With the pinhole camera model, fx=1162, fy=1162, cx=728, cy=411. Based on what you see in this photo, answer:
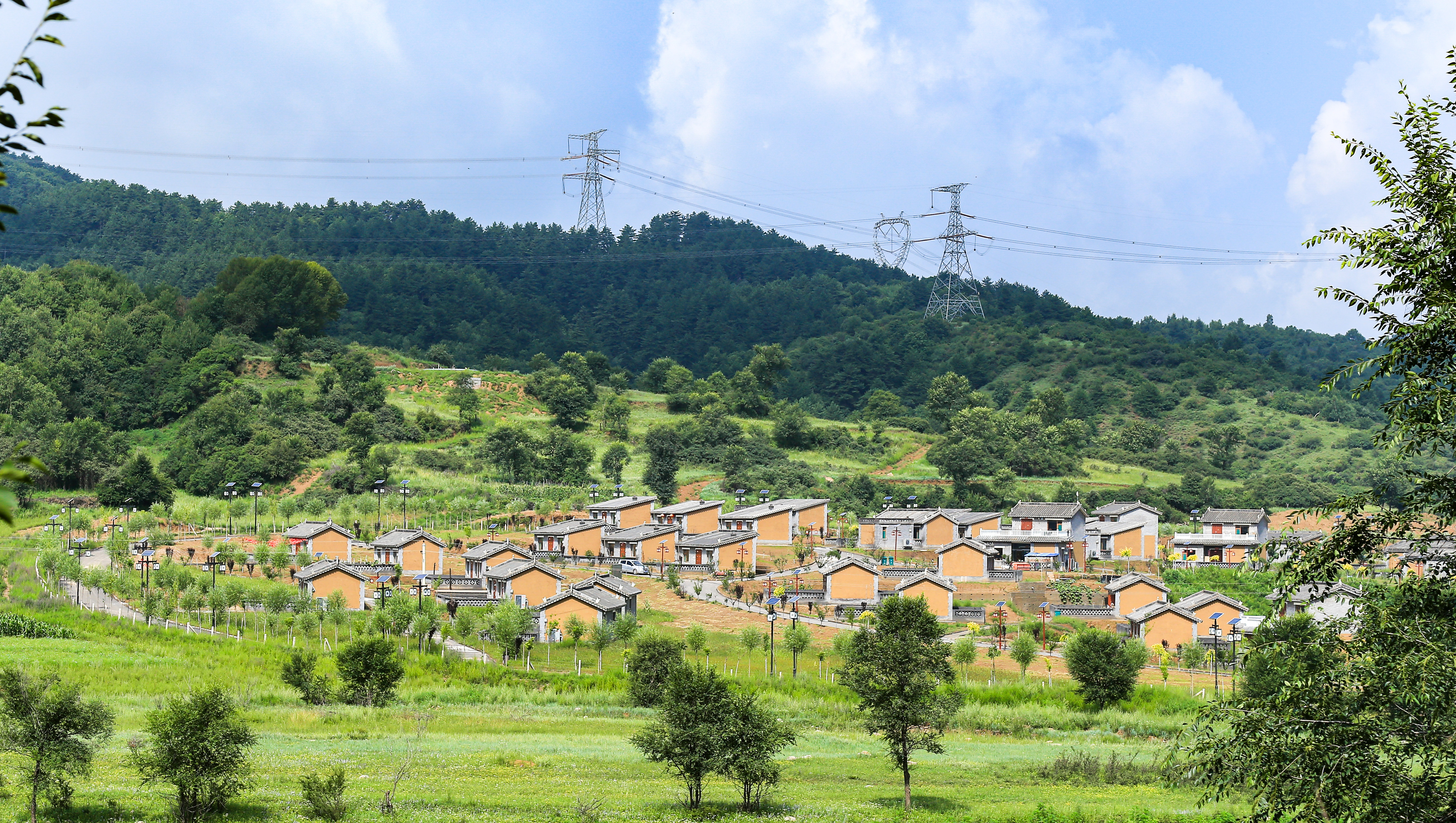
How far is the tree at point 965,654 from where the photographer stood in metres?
40.2

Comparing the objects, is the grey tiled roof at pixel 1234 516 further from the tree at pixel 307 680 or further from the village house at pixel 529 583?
the tree at pixel 307 680

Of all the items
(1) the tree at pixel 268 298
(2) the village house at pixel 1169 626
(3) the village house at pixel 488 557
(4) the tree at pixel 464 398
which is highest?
(1) the tree at pixel 268 298

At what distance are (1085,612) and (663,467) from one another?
35739mm

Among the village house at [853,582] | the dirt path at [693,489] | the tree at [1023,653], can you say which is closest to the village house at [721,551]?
the village house at [853,582]

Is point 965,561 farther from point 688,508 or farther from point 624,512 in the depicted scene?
point 624,512

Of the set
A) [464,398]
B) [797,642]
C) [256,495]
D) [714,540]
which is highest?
[464,398]

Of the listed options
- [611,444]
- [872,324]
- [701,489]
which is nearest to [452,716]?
[701,489]

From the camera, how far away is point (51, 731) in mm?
19281

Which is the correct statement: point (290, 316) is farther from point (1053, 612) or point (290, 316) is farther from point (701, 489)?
point (1053, 612)

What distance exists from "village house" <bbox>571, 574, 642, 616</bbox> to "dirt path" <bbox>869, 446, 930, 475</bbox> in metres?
44.5

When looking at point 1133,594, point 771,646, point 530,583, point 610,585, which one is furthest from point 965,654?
point 530,583

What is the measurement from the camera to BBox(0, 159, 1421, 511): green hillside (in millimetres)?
84125

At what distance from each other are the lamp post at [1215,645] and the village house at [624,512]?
33318mm

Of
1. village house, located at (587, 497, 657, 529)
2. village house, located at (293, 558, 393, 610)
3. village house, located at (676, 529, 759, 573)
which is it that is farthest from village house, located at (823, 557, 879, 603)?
village house, located at (293, 558, 393, 610)
